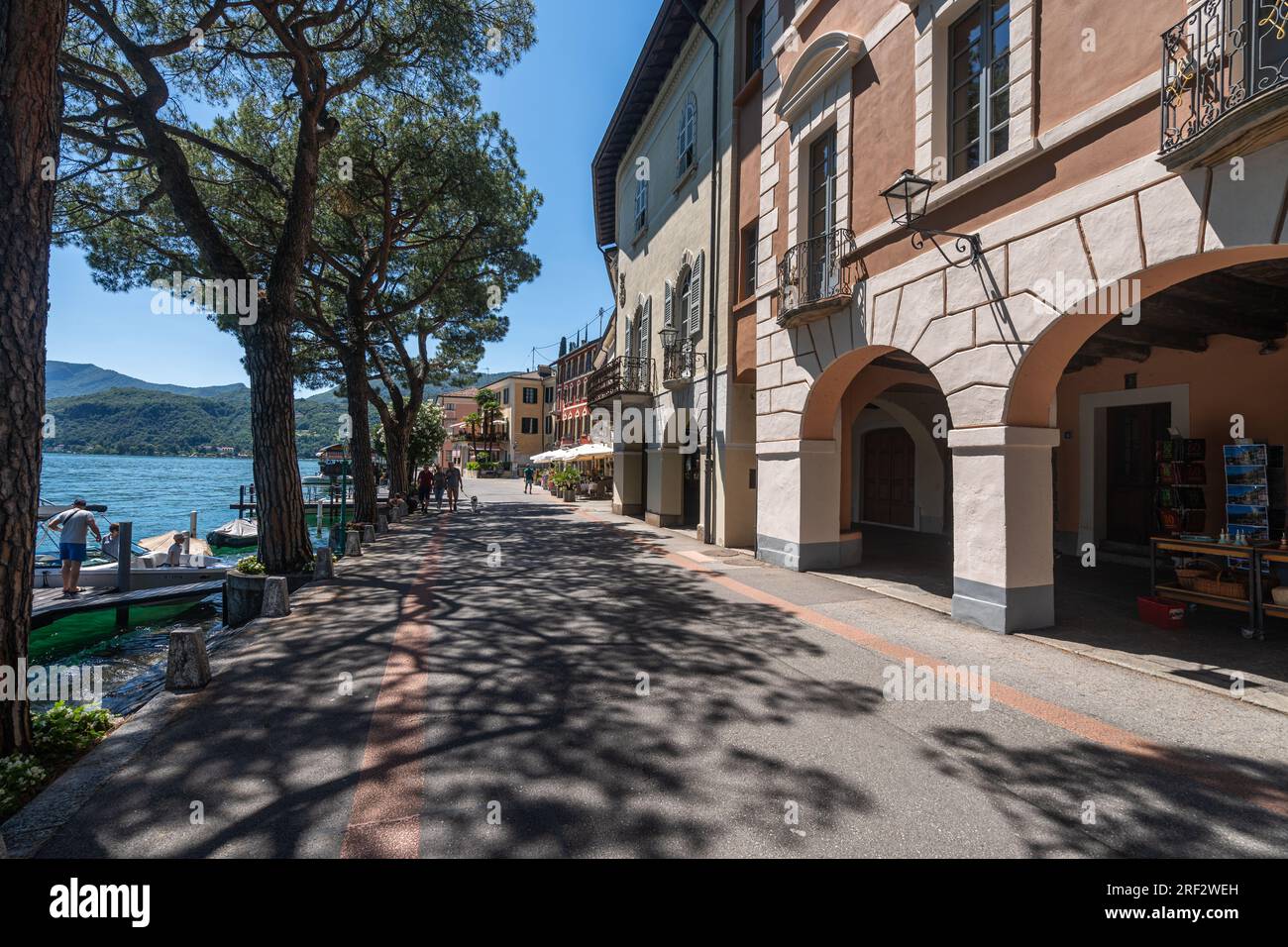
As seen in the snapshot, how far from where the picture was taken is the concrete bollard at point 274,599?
23.6 feet

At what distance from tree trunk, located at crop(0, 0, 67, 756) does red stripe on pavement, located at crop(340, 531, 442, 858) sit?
203 centimetres

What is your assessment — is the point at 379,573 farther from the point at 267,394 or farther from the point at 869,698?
the point at 869,698

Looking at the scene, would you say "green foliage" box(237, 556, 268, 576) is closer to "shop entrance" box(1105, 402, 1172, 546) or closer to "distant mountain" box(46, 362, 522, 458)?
"shop entrance" box(1105, 402, 1172, 546)

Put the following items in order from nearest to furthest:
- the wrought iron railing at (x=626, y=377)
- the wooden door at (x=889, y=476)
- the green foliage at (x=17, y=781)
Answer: the green foliage at (x=17, y=781) < the wooden door at (x=889, y=476) < the wrought iron railing at (x=626, y=377)

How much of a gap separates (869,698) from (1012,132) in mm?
5937

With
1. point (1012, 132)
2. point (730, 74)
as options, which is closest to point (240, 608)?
point (1012, 132)

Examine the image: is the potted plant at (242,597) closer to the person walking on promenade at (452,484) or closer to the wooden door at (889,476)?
the person walking on promenade at (452,484)

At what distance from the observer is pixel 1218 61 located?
4.38 m

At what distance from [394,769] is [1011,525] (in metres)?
6.08

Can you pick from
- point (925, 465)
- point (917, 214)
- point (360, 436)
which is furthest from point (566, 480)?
point (917, 214)

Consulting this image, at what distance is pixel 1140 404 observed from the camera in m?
10.7

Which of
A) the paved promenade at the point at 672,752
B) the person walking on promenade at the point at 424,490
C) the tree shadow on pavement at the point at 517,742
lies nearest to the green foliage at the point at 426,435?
the person walking on promenade at the point at 424,490

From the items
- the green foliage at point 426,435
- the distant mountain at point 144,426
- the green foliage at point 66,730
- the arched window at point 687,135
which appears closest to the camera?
the green foliage at point 66,730

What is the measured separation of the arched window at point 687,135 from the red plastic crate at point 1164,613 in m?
13.8
